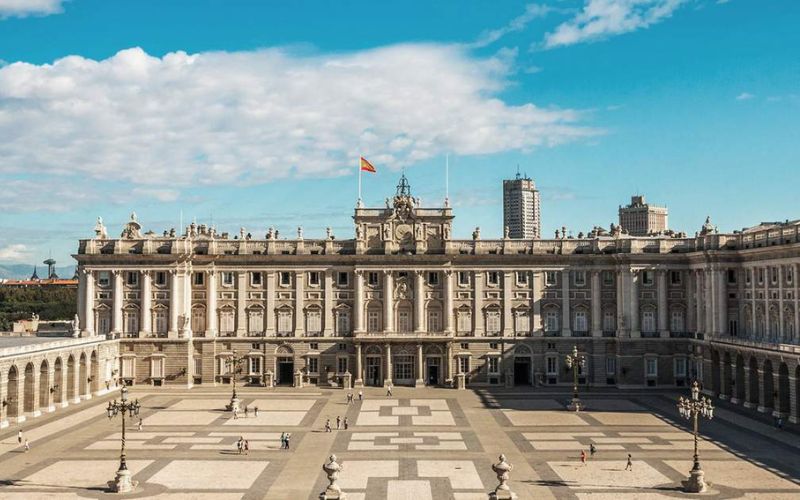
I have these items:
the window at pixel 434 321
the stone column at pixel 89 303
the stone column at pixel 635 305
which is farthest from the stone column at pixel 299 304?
the stone column at pixel 635 305

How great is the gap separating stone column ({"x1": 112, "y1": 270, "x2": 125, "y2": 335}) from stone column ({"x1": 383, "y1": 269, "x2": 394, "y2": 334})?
98.0 feet

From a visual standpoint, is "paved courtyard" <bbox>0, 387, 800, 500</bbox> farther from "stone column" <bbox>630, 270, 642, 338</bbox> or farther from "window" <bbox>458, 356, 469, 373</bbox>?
"stone column" <bbox>630, 270, 642, 338</bbox>

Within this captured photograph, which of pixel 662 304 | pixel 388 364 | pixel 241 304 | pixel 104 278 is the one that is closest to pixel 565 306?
pixel 662 304

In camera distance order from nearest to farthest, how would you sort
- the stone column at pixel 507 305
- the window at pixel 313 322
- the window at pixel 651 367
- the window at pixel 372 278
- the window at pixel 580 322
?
the window at pixel 651 367, the window at pixel 580 322, the stone column at pixel 507 305, the window at pixel 372 278, the window at pixel 313 322

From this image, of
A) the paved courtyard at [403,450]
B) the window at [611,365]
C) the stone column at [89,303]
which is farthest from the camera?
the window at [611,365]

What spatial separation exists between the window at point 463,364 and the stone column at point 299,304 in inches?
721

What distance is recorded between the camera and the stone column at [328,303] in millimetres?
103375

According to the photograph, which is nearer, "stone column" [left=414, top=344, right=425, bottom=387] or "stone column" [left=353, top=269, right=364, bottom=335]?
"stone column" [left=414, top=344, right=425, bottom=387]

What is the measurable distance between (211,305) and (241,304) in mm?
3408

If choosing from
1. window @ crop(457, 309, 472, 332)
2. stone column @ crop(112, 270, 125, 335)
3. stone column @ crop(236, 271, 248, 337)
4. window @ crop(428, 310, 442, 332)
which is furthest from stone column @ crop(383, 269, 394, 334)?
stone column @ crop(112, 270, 125, 335)

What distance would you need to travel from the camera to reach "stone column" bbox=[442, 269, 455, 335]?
102000 millimetres

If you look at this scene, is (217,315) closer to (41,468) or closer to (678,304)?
(41,468)

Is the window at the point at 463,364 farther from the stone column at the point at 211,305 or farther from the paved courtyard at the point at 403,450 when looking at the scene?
the stone column at the point at 211,305

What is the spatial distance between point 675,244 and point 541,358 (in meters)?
19.9
